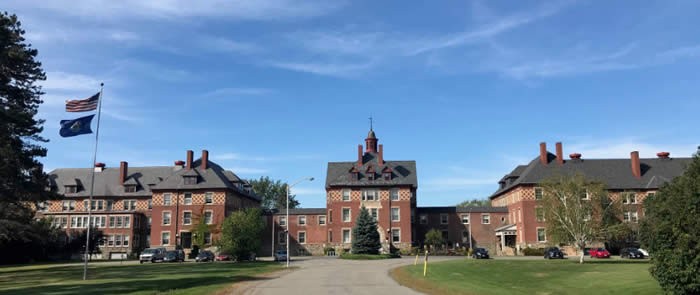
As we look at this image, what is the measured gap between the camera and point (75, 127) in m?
35.4

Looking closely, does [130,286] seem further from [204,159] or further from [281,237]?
[281,237]

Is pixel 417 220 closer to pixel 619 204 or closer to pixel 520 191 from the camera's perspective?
pixel 520 191

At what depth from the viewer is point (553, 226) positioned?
5156 centimetres

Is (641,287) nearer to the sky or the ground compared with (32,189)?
nearer to the ground

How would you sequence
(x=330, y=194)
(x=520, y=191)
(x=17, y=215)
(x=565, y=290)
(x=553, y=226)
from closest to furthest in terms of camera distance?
1. (x=565, y=290)
2. (x=17, y=215)
3. (x=553, y=226)
4. (x=520, y=191)
5. (x=330, y=194)

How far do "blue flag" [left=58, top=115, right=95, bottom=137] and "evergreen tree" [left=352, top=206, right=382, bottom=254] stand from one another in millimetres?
36225

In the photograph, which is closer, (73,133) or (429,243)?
(73,133)

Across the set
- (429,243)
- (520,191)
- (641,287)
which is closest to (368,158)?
(429,243)

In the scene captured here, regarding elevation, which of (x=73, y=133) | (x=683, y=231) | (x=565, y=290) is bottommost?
(x=565, y=290)

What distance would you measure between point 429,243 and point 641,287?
48.2 metres

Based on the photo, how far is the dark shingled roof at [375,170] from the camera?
79.0 meters

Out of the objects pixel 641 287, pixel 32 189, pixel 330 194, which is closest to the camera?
pixel 641 287

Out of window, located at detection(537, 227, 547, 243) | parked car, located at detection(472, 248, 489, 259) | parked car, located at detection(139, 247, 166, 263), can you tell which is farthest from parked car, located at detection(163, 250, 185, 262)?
window, located at detection(537, 227, 547, 243)

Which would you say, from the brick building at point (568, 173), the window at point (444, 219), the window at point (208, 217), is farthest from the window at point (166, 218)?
the brick building at point (568, 173)
